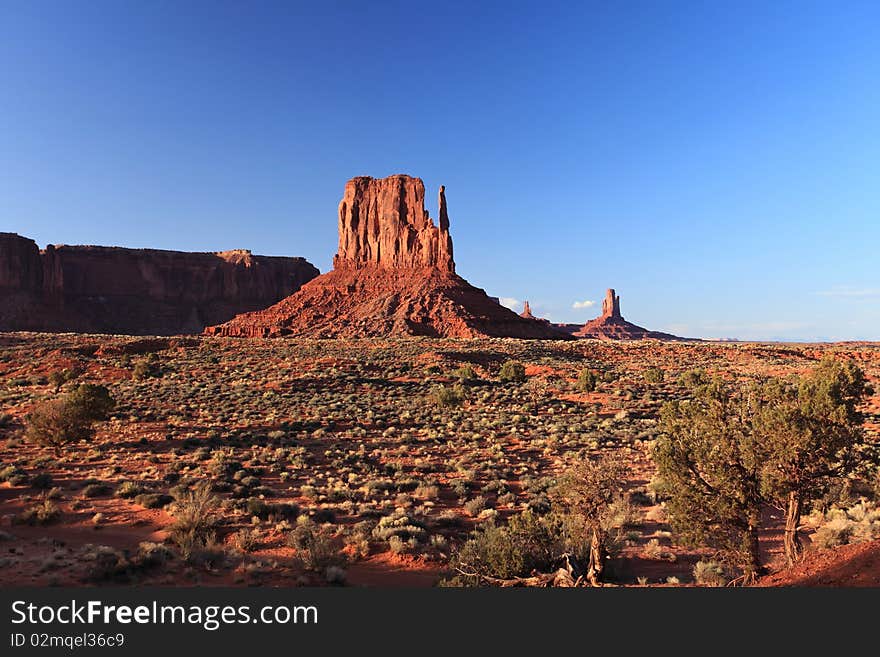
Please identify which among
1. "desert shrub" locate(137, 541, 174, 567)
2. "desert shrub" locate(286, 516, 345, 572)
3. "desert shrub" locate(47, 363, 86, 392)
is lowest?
"desert shrub" locate(286, 516, 345, 572)

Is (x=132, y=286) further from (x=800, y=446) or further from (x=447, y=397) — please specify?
(x=800, y=446)

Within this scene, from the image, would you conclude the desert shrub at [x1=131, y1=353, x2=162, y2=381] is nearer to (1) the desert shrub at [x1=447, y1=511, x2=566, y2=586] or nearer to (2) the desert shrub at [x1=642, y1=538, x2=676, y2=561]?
(1) the desert shrub at [x1=447, y1=511, x2=566, y2=586]

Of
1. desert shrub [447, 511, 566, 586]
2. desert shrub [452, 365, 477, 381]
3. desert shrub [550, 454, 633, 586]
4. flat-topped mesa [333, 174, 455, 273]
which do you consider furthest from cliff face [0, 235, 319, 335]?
desert shrub [550, 454, 633, 586]

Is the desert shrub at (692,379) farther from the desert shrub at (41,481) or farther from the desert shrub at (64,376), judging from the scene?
the desert shrub at (64,376)

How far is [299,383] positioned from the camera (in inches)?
1374

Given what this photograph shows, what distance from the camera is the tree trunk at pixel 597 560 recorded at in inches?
303

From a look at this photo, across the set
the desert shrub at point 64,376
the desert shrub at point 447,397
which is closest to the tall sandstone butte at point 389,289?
the desert shrub at point 64,376

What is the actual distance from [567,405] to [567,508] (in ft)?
59.4

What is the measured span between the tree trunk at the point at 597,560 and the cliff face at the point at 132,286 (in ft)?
484

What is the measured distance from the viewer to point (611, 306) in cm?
19612

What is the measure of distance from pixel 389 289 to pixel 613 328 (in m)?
112

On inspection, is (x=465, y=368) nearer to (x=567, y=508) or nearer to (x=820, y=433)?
(x=567, y=508)

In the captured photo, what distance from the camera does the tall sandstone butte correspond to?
82.4m

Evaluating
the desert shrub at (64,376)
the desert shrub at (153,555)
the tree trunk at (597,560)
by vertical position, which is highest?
the desert shrub at (64,376)
